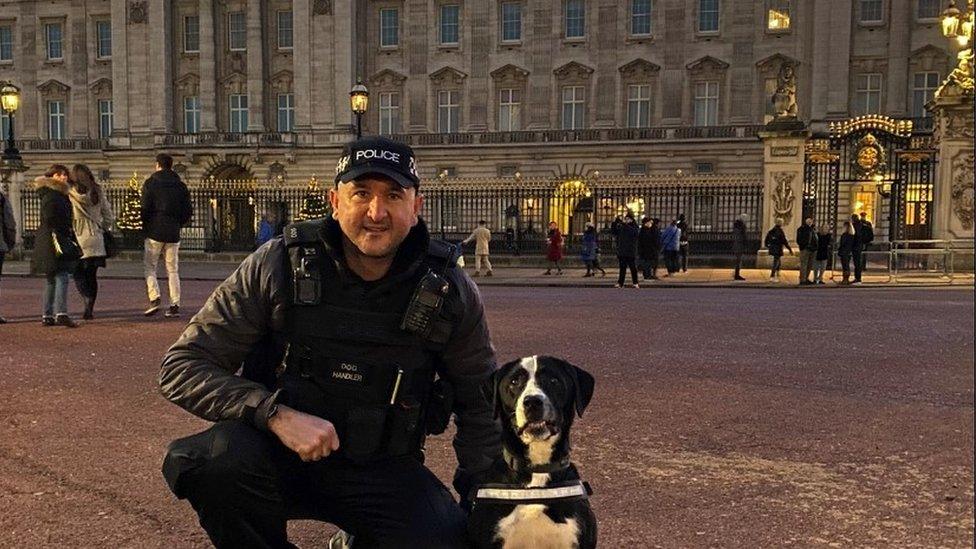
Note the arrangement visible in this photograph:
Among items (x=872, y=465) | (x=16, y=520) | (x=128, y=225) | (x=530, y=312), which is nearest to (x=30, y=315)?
(x=530, y=312)

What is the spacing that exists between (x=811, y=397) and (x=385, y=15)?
151 feet

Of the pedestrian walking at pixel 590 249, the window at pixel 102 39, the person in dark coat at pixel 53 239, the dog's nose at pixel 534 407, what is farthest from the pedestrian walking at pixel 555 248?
the window at pixel 102 39

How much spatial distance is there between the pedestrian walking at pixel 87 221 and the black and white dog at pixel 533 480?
9096 mm

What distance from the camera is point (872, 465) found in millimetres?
4625

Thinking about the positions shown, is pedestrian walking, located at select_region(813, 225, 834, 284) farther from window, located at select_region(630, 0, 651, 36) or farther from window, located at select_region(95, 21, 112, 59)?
window, located at select_region(95, 21, 112, 59)

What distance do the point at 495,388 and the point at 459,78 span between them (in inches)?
1820

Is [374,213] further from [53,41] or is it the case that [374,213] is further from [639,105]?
[53,41]

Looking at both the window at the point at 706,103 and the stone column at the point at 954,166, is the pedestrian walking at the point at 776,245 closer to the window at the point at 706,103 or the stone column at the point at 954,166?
the stone column at the point at 954,166

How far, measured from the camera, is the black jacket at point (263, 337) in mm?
2746

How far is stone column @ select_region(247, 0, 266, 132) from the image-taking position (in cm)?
4872

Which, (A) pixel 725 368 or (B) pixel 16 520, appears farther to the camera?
(A) pixel 725 368

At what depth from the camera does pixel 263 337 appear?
2.97 meters

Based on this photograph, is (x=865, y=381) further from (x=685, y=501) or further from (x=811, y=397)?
(x=685, y=501)

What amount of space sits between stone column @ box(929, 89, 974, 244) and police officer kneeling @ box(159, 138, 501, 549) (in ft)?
69.5
